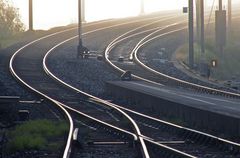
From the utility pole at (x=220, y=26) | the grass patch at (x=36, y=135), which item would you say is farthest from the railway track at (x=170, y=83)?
the utility pole at (x=220, y=26)

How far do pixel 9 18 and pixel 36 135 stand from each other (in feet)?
179

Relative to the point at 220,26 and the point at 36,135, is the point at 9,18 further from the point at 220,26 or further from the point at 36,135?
the point at 36,135

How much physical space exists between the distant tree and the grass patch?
49.6 m

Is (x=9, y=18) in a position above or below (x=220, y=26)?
below

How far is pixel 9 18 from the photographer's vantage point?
7331 cm

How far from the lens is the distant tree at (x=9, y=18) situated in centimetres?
7176

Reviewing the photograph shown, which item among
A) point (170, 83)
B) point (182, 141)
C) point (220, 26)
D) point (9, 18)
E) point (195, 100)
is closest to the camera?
point (182, 141)

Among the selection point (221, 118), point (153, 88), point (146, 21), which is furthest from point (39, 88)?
point (146, 21)

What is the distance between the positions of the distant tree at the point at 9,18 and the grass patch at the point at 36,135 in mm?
49624

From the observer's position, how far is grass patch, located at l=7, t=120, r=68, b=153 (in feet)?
58.2

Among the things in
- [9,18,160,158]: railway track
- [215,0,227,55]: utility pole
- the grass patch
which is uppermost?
[215,0,227,55]: utility pole

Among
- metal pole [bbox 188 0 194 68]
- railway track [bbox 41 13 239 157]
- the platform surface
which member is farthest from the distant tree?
railway track [bbox 41 13 239 157]

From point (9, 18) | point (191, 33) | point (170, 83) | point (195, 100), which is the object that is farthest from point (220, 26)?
point (9, 18)

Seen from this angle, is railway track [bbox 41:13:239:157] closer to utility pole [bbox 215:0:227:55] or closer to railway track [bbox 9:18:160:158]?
railway track [bbox 9:18:160:158]
